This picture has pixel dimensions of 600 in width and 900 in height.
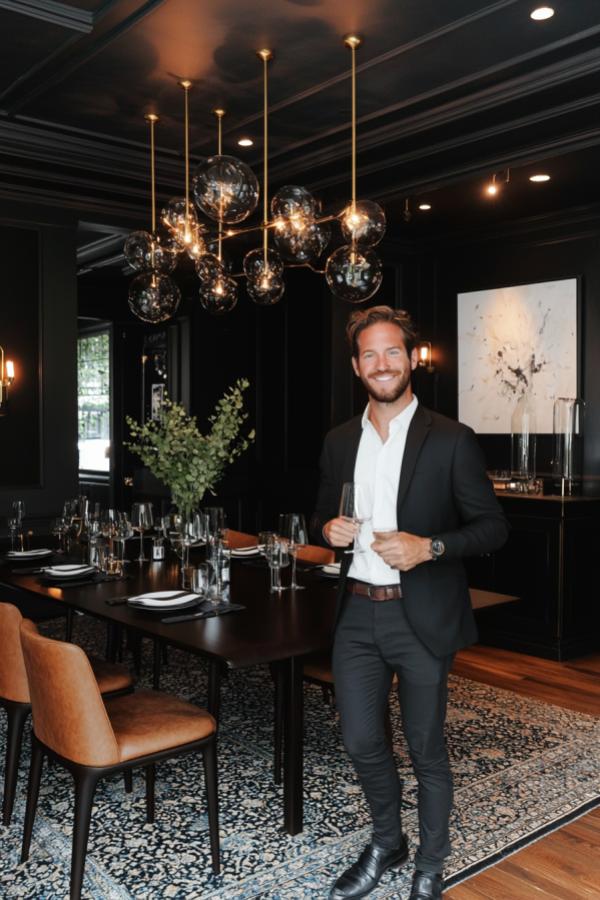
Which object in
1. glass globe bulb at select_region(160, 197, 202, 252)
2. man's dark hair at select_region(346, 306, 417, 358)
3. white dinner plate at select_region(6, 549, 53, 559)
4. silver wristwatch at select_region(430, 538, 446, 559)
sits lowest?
white dinner plate at select_region(6, 549, 53, 559)

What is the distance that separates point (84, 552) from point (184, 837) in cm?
173

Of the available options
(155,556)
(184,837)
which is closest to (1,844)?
(184,837)

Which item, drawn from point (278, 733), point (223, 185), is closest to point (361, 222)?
point (223, 185)

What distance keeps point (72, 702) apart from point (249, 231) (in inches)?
111

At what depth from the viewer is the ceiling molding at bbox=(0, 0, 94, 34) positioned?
3873 millimetres

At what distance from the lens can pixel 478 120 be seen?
4918 mm

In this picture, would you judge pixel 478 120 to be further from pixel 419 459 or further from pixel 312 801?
pixel 312 801

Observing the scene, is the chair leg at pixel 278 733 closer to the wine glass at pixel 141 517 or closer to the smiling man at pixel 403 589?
the smiling man at pixel 403 589

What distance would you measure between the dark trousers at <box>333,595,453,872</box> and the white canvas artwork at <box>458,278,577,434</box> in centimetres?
445

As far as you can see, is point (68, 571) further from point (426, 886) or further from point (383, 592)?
point (426, 886)

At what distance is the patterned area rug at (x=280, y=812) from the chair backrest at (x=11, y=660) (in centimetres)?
51

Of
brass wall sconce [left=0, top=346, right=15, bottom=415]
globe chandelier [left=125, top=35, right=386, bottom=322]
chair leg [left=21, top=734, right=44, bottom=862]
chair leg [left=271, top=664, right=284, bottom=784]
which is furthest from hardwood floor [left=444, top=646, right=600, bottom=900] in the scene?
brass wall sconce [left=0, top=346, right=15, bottom=415]

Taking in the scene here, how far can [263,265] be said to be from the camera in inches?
190

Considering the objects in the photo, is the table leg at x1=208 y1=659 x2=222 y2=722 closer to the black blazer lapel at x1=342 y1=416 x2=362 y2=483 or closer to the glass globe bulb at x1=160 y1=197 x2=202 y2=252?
the black blazer lapel at x1=342 y1=416 x2=362 y2=483
